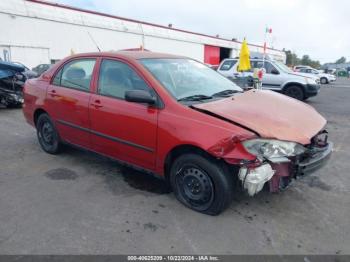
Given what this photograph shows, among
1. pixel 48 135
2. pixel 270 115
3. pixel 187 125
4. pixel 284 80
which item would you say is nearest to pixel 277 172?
pixel 270 115

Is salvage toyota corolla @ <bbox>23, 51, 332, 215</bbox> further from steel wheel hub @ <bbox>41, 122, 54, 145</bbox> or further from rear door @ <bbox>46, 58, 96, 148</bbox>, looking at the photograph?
steel wheel hub @ <bbox>41, 122, 54, 145</bbox>

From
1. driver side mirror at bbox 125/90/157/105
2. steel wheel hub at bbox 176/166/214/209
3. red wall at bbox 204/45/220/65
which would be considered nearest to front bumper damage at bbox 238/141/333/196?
steel wheel hub at bbox 176/166/214/209

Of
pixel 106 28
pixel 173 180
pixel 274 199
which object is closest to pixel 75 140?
pixel 173 180

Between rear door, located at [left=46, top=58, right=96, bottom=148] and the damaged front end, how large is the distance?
85.1 inches

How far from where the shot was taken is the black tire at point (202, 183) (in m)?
3.08

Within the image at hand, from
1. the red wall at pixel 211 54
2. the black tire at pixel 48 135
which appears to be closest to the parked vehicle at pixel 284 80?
the black tire at pixel 48 135

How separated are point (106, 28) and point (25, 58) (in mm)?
6934

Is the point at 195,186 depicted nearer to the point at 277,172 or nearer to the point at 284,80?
the point at 277,172

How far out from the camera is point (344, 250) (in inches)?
108

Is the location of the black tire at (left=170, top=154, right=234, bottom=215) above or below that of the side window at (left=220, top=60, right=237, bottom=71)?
below

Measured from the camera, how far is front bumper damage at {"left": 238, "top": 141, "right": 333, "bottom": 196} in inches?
115

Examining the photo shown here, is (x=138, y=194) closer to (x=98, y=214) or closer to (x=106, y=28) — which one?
(x=98, y=214)

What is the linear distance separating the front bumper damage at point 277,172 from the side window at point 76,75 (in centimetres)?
238

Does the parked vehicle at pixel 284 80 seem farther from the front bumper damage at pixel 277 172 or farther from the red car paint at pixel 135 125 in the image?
the front bumper damage at pixel 277 172
